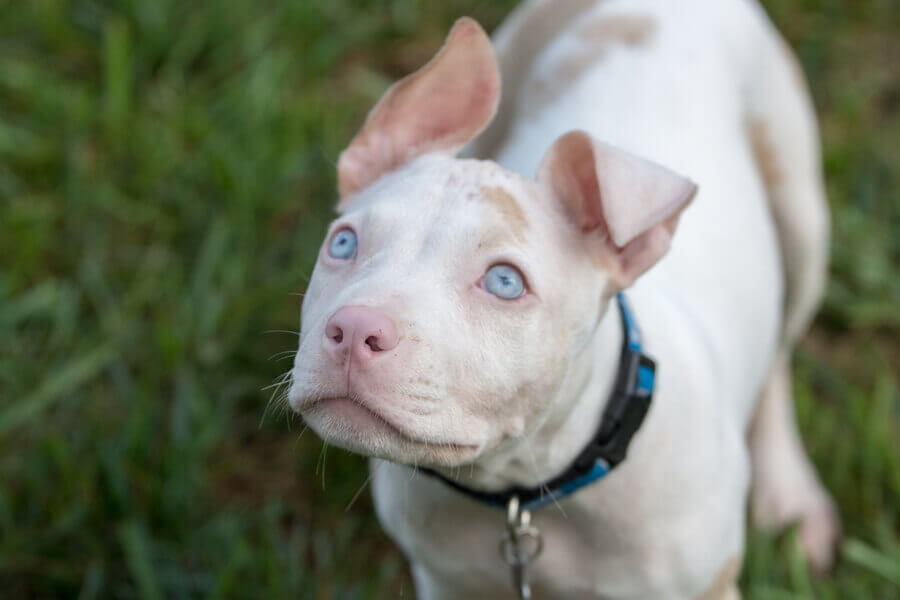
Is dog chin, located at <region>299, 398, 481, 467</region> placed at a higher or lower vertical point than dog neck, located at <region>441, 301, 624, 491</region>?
higher

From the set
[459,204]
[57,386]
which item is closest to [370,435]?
[459,204]

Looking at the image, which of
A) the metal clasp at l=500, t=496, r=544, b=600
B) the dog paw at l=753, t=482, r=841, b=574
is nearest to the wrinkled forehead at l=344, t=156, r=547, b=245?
the metal clasp at l=500, t=496, r=544, b=600

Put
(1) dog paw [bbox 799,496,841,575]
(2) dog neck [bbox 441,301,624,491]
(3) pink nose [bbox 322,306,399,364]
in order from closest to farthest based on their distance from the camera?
(3) pink nose [bbox 322,306,399,364] < (2) dog neck [bbox 441,301,624,491] < (1) dog paw [bbox 799,496,841,575]

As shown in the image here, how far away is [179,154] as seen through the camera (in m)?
4.06

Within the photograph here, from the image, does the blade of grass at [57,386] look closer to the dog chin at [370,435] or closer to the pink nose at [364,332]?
the dog chin at [370,435]

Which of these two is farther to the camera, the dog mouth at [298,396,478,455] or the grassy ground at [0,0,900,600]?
the grassy ground at [0,0,900,600]

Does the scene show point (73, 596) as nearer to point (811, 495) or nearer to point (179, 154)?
point (179, 154)

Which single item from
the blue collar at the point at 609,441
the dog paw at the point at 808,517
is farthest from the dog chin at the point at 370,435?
the dog paw at the point at 808,517

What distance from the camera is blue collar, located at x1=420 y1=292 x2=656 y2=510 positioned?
202 cm

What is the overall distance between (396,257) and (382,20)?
3266 mm

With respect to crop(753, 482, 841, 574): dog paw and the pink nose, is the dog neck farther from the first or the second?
crop(753, 482, 841, 574): dog paw

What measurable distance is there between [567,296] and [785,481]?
184cm

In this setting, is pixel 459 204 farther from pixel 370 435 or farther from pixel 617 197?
pixel 370 435

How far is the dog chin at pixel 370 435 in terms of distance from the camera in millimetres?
1643
